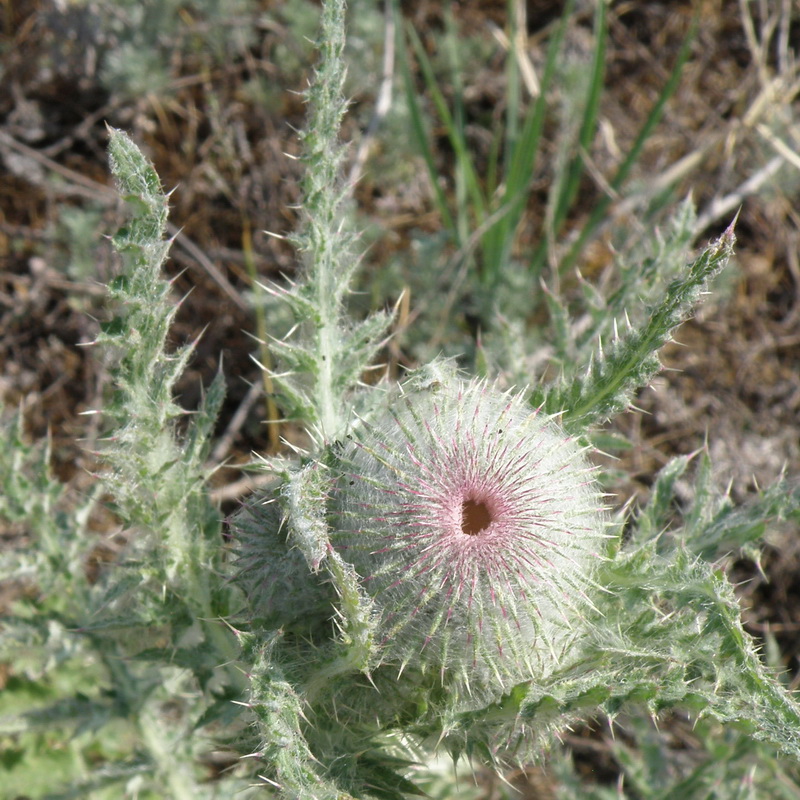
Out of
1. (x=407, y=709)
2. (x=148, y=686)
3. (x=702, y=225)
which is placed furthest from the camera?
(x=702, y=225)

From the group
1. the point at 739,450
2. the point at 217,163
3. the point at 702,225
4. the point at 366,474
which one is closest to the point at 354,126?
the point at 217,163

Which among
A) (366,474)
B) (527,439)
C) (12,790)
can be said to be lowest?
(12,790)

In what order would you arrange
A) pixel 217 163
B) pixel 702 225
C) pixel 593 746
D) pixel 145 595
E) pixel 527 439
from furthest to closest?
1. pixel 217 163
2. pixel 702 225
3. pixel 593 746
4. pixel 145 595
5. pixel 527 439

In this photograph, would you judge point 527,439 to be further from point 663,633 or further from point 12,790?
point 12,790

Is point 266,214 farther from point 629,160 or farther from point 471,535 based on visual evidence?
point 471,535

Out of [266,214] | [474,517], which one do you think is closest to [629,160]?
[266,214]

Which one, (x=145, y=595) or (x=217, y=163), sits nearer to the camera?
(x=145, y=595)

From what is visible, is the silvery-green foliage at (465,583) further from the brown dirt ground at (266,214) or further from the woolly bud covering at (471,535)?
the brown dirt ground at (266,214)

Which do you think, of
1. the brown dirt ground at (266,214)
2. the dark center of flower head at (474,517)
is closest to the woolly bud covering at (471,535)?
the dark center of flower head at (474,517)
